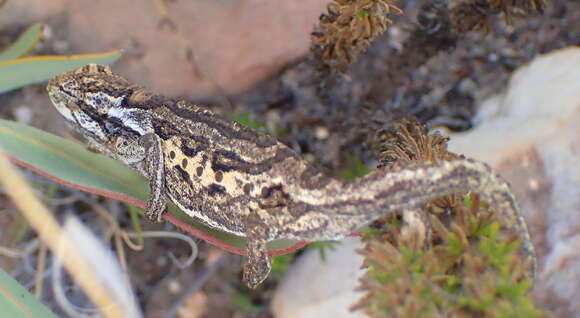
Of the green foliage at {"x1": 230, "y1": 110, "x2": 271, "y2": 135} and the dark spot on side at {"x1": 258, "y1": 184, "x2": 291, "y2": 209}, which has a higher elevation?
the green foliage at {"x1": 230, "y1": 110, "x2": 271, "y2": 135}

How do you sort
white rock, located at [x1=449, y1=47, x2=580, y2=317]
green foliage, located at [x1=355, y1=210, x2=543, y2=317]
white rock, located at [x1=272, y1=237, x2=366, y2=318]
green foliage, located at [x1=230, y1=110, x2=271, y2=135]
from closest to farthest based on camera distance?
green foliage, located at [x1=355, y1=210, x2=543, y2=317] → white rock, located at [x1=449, y1=47, x2=580, y2=317] → white rock, located at [x1=272, y1=237, x2=366, y2=318] → green foliage, located at [x1=230, y1=110, x2=271, y2=135]

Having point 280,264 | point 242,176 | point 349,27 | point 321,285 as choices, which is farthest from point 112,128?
point 321,285

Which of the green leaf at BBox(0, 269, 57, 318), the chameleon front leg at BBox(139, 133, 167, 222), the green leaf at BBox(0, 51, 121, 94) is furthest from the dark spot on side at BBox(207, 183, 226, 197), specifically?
the green leaf at BBox(0, 51, 121, 94)

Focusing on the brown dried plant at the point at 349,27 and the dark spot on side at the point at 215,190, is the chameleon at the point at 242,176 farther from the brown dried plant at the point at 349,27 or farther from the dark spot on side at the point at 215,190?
the brown dried plant at the point at 349,27

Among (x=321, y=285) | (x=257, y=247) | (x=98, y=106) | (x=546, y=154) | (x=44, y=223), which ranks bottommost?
(x=44, y=223)

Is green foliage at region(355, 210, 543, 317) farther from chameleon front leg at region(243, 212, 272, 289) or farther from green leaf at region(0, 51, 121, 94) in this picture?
green leaf at region(0, 51, 121, 94)

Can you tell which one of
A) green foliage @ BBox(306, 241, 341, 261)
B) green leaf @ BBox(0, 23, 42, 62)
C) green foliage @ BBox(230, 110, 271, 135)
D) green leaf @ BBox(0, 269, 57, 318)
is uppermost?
green foliage @ BBox(230, 110, 271, 135)

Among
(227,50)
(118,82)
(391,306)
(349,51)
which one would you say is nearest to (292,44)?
(227,50)

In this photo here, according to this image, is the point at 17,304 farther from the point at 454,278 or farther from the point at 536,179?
the point at 536,179
